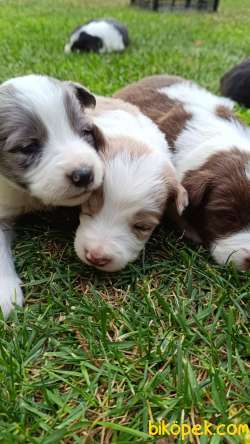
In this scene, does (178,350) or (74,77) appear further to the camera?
(74,77)

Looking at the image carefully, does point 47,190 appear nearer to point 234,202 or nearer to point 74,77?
point 234,202

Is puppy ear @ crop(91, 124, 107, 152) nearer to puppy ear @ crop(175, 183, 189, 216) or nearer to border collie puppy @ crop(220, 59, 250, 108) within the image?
puppy ear @ crop(175, 183, 189, 216)

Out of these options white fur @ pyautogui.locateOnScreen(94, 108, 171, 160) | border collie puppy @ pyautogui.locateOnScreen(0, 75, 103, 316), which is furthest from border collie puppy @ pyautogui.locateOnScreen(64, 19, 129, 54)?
border collie puppy @ pyautogui.locateOnScreen(0, 75, 103, 316)

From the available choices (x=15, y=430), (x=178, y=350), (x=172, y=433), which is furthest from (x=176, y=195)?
(x=15, y=430)

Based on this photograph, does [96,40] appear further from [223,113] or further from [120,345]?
[120,345]

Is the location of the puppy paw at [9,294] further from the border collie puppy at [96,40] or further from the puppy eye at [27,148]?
the border collie puppy at [96,40]

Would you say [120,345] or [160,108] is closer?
[120,345]

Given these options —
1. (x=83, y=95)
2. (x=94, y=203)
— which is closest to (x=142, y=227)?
(x=94, y=203)
